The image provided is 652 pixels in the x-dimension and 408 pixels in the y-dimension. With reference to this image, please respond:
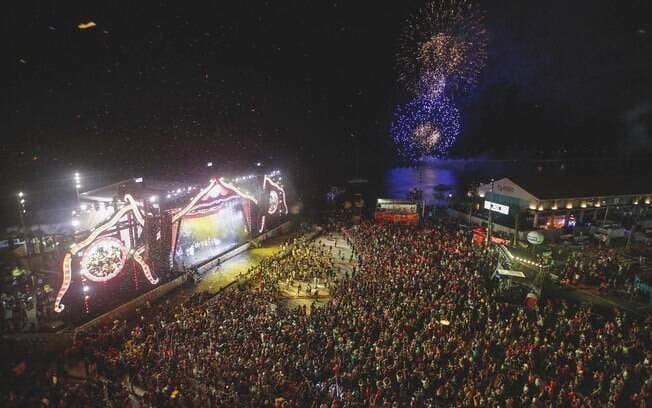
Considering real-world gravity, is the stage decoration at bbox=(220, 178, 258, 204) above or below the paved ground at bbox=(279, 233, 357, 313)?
above

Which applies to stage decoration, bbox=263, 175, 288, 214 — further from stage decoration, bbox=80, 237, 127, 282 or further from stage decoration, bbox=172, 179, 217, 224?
stage decoration, bbox=80, 237, 127, 282

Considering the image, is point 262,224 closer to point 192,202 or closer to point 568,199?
point 192,202

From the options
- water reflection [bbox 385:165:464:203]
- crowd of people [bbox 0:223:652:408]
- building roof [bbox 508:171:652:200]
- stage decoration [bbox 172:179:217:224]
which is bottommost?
water reflection [bbox 385:165:464:203]

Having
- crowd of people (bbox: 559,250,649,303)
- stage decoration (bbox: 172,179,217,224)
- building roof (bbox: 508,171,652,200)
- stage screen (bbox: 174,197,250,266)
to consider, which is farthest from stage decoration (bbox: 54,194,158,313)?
building roof (bbox: 508,171,652,200)

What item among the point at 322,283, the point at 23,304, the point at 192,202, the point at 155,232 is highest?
the point at 192,202

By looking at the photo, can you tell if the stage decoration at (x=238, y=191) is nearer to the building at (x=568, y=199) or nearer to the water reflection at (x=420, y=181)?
the building at (x=568, y=199)

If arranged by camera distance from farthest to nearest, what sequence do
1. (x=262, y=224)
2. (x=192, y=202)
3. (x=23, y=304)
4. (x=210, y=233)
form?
1. (x=262, y=224)
2. (x=210, y=233)
3. (x=192, y=202)
4. (x=23, y=304)

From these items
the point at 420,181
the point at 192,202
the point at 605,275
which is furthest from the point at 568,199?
the point at 420,181

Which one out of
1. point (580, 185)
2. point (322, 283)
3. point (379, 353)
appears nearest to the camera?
point (379, 353)
